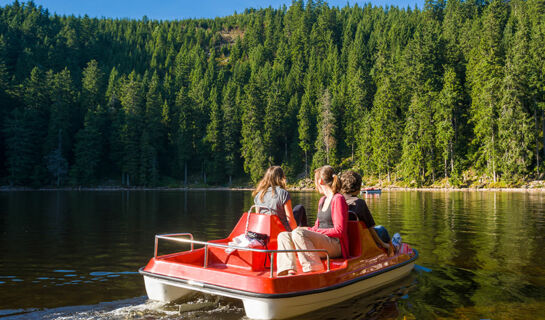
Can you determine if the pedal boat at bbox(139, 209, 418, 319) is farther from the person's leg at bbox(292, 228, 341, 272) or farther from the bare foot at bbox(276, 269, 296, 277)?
the person's leg at bbox(292, 228, 341, 272)

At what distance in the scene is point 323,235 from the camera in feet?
25.3

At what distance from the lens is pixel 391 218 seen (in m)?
22.0

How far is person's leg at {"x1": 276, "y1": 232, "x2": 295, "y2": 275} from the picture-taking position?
700 centimetres

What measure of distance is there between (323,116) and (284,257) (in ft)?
256

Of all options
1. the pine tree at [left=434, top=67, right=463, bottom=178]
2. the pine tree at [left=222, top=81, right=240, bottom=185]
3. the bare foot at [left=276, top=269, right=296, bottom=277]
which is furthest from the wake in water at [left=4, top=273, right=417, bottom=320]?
the pine tree at [left=222, top=81, right=240, bottom=185]

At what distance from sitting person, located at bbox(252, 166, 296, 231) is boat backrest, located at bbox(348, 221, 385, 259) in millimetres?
1294

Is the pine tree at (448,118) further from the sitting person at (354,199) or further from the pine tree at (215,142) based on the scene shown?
the sitting person at (354,199)

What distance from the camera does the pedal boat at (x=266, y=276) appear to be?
6.44 meters

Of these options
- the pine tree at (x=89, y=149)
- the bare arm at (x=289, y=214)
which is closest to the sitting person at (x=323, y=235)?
the bare arm at (x=289, y=214)

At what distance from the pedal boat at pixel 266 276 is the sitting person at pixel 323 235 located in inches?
7.8

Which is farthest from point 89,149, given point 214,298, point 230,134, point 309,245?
point 309,245

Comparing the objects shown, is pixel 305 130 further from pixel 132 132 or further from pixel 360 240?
pixel 360 240

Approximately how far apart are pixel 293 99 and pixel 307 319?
91.1 metres

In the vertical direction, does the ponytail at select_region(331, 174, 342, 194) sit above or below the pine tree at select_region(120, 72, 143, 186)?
below
